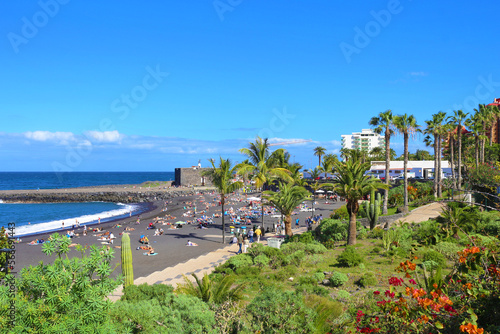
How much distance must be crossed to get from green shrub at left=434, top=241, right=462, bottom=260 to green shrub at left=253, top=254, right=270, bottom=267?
8.29m

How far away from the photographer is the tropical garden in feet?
18.9

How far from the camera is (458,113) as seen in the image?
121 ft

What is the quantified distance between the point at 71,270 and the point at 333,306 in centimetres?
709

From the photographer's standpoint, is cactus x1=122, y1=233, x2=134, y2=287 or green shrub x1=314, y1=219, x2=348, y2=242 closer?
cactus x1=122, y1=233, x2=134, y2=287

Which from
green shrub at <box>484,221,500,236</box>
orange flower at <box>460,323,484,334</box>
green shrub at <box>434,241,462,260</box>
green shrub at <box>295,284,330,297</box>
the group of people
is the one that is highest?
orange flower at <box>460,323,484,334</box>

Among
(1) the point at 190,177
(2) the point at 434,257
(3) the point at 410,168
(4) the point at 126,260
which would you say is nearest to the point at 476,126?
(2) the point at 434,257

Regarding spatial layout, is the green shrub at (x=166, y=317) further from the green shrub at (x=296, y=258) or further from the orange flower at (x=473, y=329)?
the green shrub at (x=296, y=258)

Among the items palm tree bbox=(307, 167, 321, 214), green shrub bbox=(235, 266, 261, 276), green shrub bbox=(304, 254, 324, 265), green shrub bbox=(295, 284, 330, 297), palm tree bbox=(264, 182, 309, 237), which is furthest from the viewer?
palm tree bbox=(307, 167, 321, 214)

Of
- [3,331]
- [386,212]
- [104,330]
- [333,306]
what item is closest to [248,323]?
[333,306]

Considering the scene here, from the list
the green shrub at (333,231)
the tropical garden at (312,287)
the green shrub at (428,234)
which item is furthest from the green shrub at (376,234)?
the green shrub at (428,234)

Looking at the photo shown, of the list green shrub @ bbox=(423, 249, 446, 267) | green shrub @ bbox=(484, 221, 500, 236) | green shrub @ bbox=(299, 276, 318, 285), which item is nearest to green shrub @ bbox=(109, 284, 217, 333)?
green shrub @ bbox=(299, 276, 318, 285)

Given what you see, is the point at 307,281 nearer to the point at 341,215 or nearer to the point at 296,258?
the point at 296,258

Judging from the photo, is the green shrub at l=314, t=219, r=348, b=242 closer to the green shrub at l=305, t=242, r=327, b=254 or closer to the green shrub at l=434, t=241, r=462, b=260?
the green shrub at l=305, t=242, r=327, b=254

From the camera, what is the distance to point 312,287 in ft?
43.3
